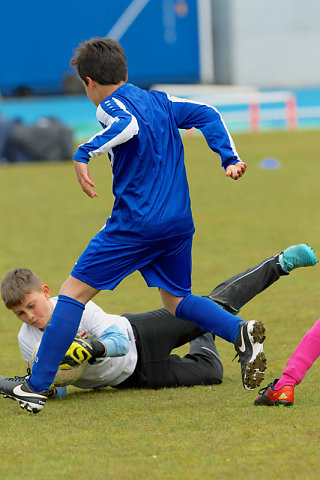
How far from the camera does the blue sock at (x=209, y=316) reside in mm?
4312

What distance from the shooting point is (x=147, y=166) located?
Answer: 4.32 m

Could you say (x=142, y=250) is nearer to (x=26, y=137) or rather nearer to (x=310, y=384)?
(x=310, y=384)

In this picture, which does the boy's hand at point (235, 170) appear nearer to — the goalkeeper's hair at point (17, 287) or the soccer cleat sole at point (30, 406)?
the goalkeeper's hair at point (17, 287)

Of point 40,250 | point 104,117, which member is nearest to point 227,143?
point 104,117

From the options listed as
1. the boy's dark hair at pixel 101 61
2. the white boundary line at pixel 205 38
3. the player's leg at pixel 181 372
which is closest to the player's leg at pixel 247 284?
the player's leg at pixel 181 372

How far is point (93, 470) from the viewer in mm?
3398

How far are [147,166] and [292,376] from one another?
1.16m

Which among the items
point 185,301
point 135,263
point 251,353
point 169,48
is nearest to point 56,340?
point 135,263

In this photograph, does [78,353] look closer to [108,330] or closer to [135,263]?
[108,330]

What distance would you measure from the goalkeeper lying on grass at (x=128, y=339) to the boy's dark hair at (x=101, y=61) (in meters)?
1.04

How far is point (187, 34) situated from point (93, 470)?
34354 millimetres

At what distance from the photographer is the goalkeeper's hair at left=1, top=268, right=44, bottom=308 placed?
4504 millimetres

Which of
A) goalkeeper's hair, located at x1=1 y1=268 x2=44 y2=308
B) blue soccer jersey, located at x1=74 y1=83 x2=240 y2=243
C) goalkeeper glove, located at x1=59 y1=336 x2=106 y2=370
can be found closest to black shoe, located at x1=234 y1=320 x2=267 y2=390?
blue soccer jersey, located at x1=74 y1=83 x2=240 y2=243

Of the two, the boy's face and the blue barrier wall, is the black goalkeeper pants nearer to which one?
the boy's face
